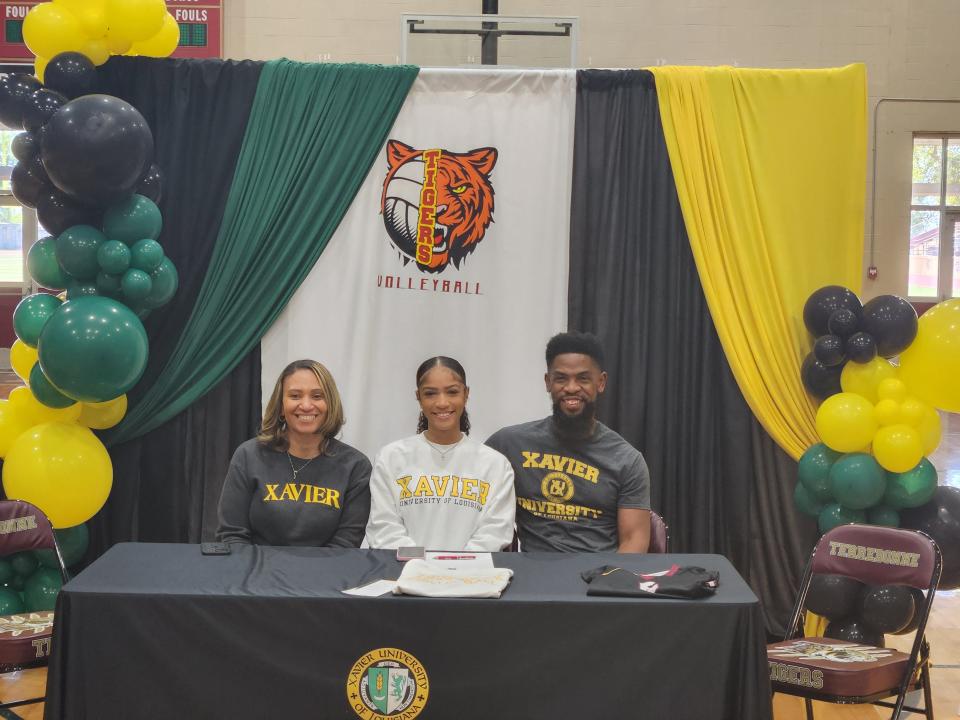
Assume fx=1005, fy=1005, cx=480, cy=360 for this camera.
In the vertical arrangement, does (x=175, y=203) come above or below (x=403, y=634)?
above

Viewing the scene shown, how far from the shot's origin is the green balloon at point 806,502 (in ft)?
14.2

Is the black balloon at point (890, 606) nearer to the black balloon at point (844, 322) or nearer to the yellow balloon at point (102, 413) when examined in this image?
the black balloon at point (844, 322)

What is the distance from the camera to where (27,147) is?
421cm

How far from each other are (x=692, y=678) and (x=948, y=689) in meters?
1.88

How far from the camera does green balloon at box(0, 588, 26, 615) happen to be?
4023mm

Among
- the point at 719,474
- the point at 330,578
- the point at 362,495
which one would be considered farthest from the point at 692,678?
the point at 719,474

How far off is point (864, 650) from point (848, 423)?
116 centimetres

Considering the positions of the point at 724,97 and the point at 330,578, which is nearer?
the point at 330,578

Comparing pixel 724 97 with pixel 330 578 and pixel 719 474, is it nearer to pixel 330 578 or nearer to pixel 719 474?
pixel 719 474

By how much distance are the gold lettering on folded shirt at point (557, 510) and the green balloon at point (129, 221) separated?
197 cm

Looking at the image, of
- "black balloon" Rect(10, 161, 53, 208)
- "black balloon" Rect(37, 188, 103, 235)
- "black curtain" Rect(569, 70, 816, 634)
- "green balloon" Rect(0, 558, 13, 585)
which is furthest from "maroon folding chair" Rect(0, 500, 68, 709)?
"black curtain" Rect(569, 70, 816, 634)

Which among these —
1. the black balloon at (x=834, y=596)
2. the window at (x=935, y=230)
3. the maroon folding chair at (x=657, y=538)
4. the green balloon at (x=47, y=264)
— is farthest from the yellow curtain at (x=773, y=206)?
the window at (x=935, y=230)

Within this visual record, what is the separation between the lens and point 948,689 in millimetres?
3900

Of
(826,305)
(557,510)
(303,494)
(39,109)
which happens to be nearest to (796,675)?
(557,510)
